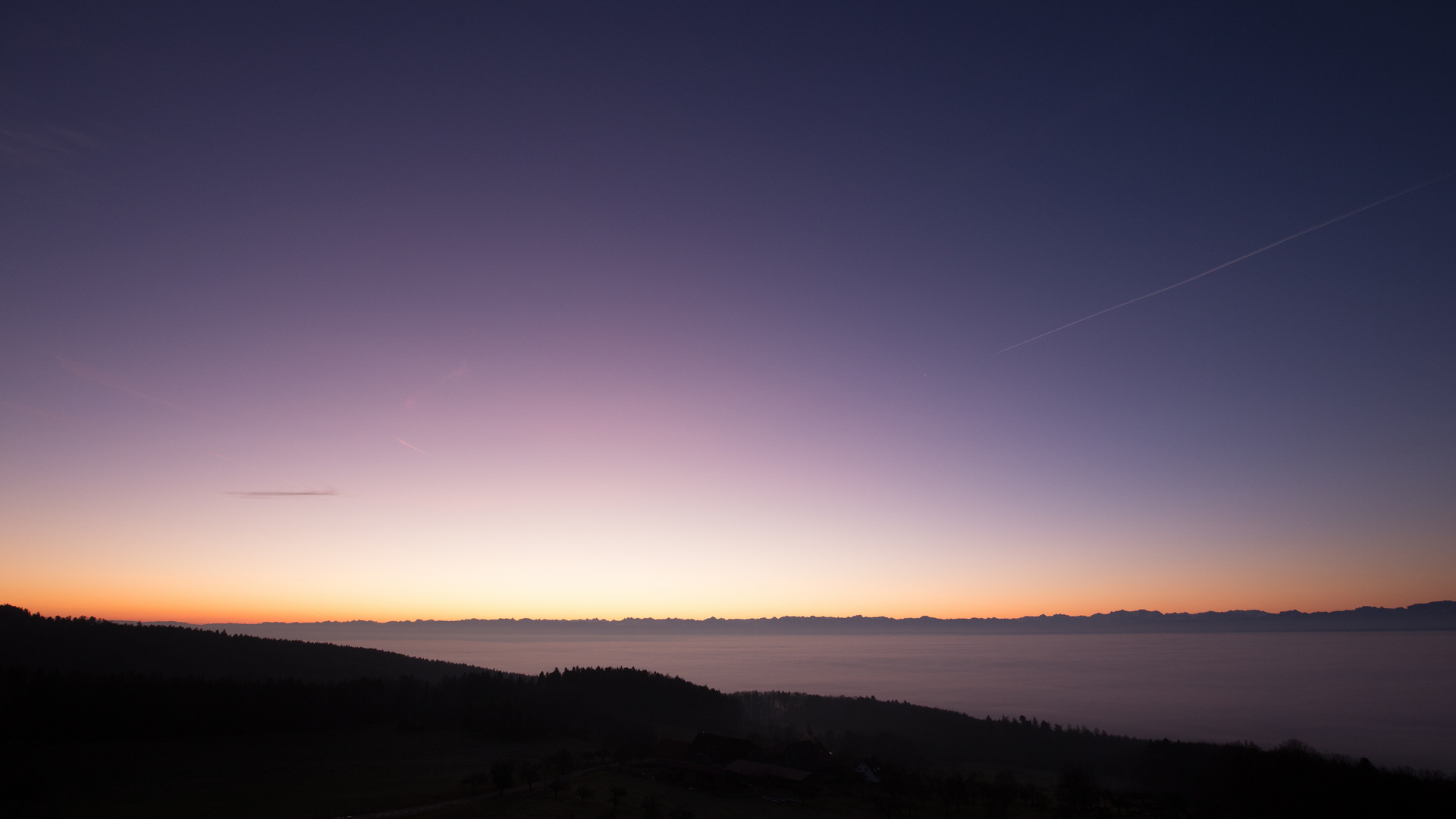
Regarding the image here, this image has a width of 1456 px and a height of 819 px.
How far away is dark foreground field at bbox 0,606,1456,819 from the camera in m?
54.2

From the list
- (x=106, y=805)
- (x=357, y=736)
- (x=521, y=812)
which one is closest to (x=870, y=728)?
(x=357, y=736)

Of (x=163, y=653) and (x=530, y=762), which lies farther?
(x=163, y=653)

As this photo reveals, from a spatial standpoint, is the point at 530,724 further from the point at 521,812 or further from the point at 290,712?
the point at 521,812

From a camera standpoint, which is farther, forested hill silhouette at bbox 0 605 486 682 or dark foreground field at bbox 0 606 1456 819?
forested hill silhouette at bbox 0 605 486 682

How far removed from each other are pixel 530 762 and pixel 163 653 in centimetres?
10920

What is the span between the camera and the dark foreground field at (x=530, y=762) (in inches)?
2132

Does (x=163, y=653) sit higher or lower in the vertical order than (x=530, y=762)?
higher

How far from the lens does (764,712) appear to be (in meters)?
155

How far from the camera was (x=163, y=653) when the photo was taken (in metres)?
136

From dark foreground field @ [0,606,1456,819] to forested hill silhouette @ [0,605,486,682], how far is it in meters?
1.60

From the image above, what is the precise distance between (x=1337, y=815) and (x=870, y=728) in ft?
255

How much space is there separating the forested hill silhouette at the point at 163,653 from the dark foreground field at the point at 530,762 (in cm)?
160

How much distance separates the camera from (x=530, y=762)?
75312mm

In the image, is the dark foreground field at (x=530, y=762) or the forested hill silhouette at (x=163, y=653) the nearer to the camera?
the dark foreground field at (x=530, y=762)
